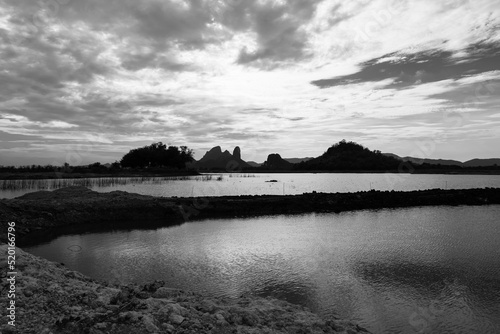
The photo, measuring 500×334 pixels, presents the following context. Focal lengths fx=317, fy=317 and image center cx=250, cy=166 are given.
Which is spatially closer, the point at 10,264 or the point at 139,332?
the point at 139,332

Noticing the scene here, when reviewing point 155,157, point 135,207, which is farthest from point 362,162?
point 135,207

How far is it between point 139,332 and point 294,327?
3.19 metres

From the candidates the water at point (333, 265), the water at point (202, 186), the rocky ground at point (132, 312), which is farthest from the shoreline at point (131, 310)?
the water at point (202, 186)

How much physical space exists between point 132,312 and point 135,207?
2033cm

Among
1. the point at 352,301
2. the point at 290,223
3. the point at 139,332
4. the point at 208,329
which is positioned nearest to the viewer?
the point at 139,332

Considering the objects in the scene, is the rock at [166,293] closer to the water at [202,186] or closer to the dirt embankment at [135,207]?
the dirt embankment at [135,207]

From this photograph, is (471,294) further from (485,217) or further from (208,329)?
(485,217)

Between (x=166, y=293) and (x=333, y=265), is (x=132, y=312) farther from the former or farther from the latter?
(x=333, y=265)

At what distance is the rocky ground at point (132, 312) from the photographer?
5.79 metres

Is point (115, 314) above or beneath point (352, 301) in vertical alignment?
above

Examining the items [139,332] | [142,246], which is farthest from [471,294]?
[142,246]

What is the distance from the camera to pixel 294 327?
6.82 meters

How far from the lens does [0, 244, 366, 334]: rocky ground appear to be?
19.0ft

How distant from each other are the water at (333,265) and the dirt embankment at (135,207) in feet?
10.5
